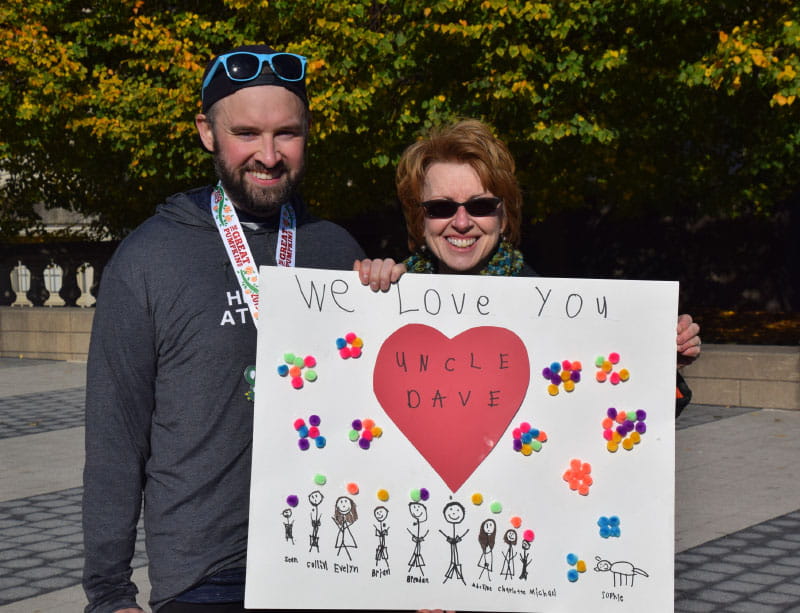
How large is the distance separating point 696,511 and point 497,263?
190 inches

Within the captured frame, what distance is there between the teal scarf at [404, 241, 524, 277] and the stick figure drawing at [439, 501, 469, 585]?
55 cm

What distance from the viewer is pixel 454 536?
250 cm

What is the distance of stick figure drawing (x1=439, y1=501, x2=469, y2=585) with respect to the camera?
2486 millimetres

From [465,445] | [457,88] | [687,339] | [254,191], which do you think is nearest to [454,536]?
[465,445]

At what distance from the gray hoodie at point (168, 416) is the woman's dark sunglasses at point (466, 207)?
1.67 feet

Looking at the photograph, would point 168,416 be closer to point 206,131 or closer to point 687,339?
point 206,131

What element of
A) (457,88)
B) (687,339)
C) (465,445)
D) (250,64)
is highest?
(457,88)

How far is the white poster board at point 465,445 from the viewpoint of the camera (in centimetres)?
247

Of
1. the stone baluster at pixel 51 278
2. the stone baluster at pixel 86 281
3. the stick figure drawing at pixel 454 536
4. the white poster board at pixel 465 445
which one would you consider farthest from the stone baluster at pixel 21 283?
the stick figure drawing at pixel 454 536

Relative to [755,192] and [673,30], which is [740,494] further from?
[755,192]

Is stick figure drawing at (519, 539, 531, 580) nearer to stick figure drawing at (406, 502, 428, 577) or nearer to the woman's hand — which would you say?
stick figure drawing at (406, 502, 428, 577)

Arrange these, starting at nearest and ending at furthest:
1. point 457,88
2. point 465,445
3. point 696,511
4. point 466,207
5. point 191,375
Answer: point 191,375 < point 465,445 < point 466,207 < point 696,511 < point 457,88

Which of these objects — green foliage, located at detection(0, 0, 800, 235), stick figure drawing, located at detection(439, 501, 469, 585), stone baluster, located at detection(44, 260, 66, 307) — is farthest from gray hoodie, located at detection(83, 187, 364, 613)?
stone baluster, located at detection(44, 260, 66, 307)

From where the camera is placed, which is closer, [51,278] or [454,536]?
[454,536]
